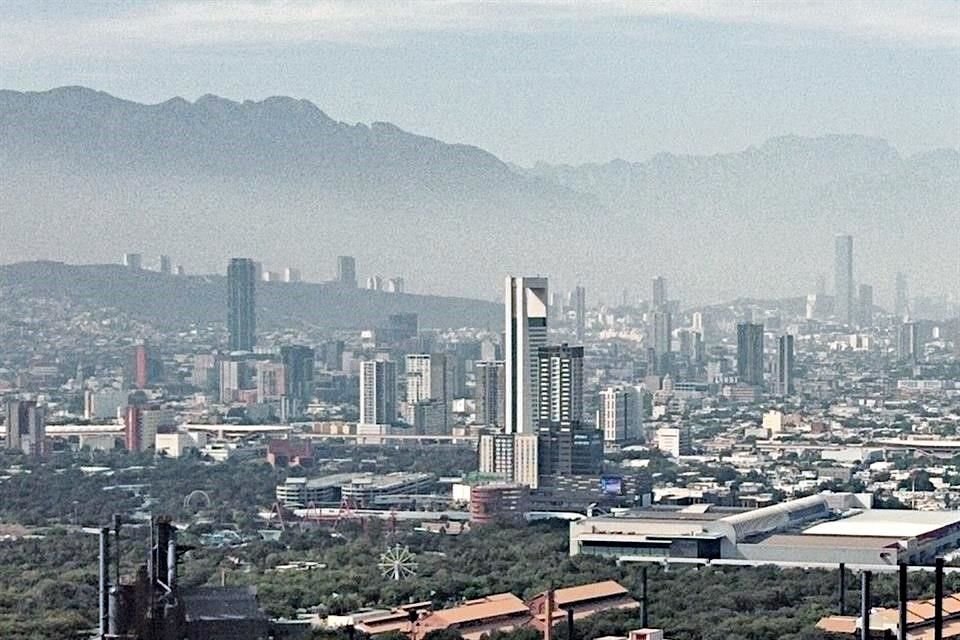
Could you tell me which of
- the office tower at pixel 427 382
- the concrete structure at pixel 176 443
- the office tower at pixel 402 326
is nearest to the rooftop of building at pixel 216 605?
the concrete structure at pixel 176 443

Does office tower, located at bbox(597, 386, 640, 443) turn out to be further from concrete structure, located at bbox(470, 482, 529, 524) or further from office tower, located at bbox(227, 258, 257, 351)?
office tower, located at bbox(227, 258, 257, 351)

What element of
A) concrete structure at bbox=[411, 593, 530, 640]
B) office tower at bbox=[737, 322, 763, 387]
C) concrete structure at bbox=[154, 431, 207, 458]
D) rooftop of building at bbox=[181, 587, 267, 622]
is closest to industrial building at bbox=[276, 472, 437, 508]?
concrete structure at bbox=[154, 431, 207, 458]

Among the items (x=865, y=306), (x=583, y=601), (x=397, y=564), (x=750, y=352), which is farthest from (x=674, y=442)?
(x=865, y=306)

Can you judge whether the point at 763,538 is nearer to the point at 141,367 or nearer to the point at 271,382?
the point at 271,382

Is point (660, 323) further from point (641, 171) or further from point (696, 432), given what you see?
point (641, 171)

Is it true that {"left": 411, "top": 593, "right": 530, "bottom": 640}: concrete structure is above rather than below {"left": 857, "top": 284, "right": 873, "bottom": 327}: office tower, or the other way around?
below

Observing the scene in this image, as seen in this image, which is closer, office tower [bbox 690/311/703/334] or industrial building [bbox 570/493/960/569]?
industrial building [bbox 570/493/960/569]
